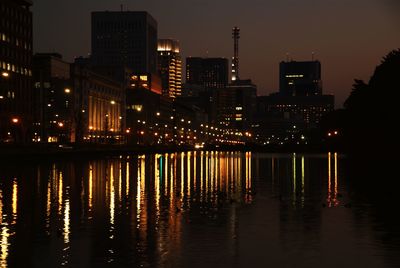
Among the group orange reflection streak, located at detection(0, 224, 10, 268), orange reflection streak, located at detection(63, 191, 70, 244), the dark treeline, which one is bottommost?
orange reflection streak, located at detection(0, 224, 10, 268)

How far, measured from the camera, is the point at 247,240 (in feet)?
114

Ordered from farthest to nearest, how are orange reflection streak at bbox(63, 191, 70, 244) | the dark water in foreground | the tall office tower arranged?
the tall office tower < orange reflection streak at bbox(63, 191, 70, 244) < the dark water in foreground

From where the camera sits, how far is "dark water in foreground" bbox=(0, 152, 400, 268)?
29.8m

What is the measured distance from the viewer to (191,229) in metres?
37.9

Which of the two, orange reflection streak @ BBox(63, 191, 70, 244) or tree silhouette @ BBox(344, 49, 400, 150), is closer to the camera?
orange reflection streak @ BBox(63, 191, 70, 244)

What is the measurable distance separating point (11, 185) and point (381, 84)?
8389cm

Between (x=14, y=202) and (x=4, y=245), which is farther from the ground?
(x=14, y=202)

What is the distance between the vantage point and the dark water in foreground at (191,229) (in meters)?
29.8

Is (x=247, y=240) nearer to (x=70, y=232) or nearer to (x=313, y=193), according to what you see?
(x=70, y=232)

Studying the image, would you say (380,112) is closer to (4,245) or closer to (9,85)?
(9,85)

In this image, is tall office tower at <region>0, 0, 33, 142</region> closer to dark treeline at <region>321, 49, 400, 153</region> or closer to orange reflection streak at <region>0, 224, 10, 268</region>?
dark treeline at <region>321, 49, 400, 153</region>

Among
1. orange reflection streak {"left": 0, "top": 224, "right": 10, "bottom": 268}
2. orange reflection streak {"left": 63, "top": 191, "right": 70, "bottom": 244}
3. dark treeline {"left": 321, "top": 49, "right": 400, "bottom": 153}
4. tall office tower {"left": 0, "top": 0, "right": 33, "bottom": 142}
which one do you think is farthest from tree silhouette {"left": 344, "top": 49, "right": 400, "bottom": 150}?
orange reflection streak {"left": 0, "top": 224, "right": 10, "bottom": 268}

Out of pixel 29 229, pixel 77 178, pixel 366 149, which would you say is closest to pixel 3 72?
pixel 366 149

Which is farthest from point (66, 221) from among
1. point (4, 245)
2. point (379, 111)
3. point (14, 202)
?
point (379, 111)
